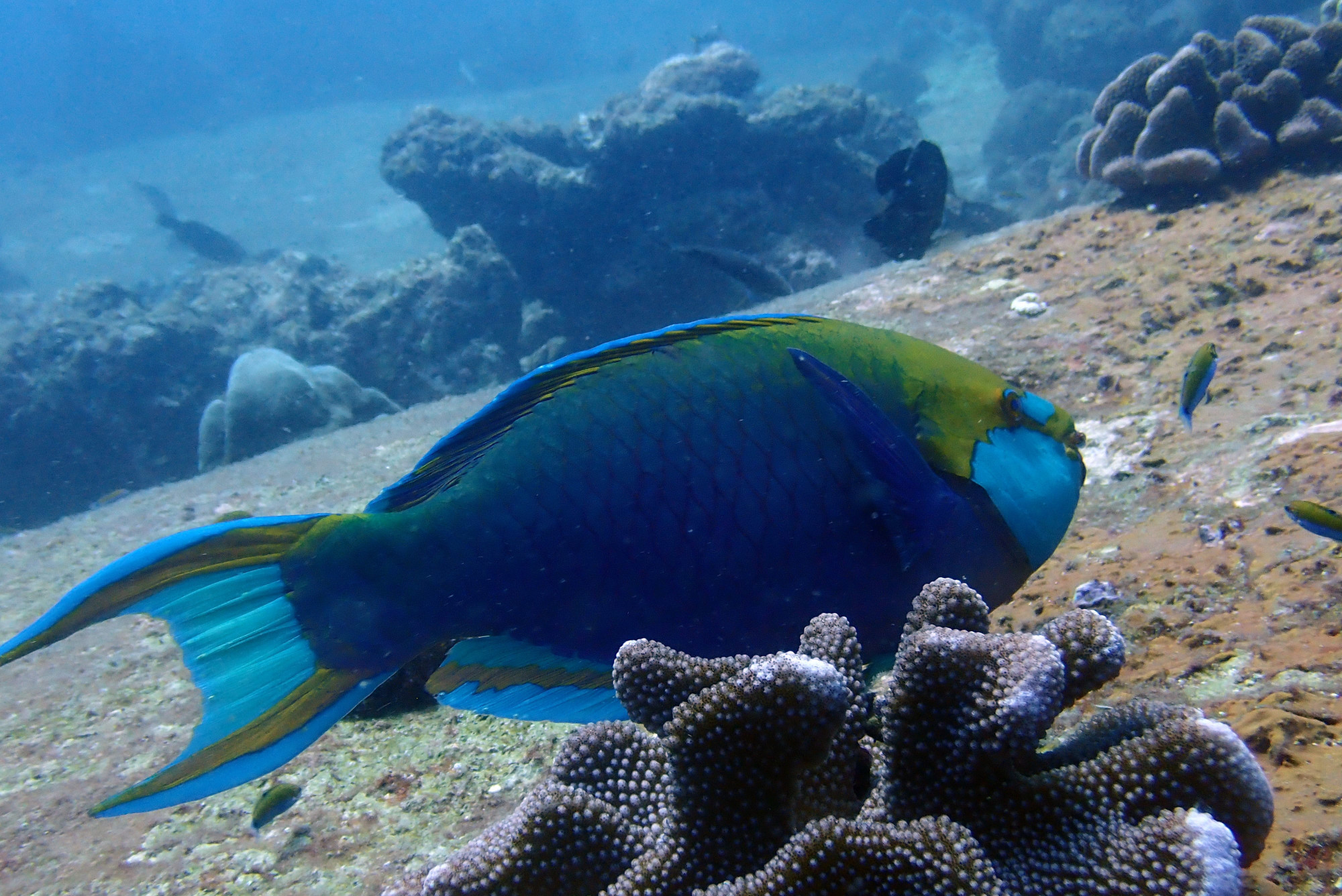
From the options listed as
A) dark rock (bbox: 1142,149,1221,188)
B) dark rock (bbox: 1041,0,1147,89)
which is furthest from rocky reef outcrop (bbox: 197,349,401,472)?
dark rock (bbox: 1041,0,1147,89)

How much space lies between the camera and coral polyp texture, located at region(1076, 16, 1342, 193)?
506 cm

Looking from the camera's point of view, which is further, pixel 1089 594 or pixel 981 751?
pixel 1089 594

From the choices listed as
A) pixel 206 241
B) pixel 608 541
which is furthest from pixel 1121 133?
pixel 206 241

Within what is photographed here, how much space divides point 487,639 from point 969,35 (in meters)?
42.1

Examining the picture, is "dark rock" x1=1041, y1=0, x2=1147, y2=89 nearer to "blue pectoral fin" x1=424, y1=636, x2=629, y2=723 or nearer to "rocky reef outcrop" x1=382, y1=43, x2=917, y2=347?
"rocky reef outcrop" x1=382, y1=43, x2=917, y2=347

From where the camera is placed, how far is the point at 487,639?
1.60 metres

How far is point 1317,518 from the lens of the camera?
6.12 ft

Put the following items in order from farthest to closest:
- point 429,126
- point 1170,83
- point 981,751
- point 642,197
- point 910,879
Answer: point 429,126
point 642,197
point 1170,83
point 981,751
point 910,879

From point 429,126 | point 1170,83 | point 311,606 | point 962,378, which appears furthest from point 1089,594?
point 429,126

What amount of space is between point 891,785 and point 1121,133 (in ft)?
22.4

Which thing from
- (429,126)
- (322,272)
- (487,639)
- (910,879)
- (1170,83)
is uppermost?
(429,126)

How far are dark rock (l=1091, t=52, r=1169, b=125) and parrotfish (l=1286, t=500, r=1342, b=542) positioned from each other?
5.81m

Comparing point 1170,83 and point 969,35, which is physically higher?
point 969,35

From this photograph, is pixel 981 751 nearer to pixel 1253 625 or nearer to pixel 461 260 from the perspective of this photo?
pixel 1253 625
